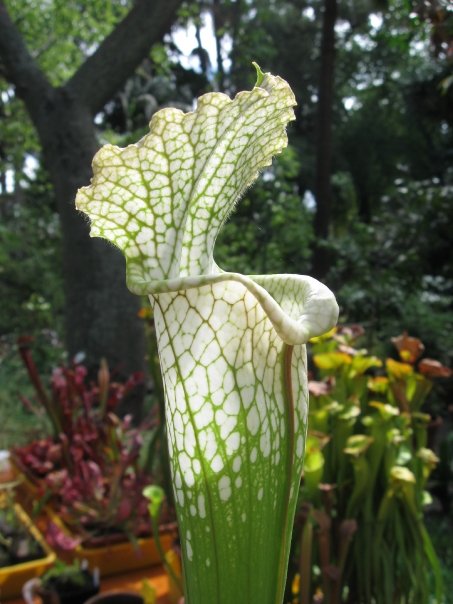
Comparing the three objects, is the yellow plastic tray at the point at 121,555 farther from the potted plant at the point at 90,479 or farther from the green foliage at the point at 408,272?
the green foliage at the point at 408,272

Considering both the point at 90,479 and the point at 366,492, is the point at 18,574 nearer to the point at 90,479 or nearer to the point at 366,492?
the point at 90,479

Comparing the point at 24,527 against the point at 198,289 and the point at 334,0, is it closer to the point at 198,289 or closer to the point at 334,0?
the point at 198,289

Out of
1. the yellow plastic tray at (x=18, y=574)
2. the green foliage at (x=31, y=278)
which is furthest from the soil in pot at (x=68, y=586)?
the green foliage at (x=31, y=278)

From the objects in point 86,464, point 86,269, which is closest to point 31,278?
point 86,269

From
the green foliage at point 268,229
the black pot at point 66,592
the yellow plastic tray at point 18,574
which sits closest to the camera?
the black pot at point 66,592

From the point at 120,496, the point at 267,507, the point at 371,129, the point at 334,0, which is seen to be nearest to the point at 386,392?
the point at 120,496
